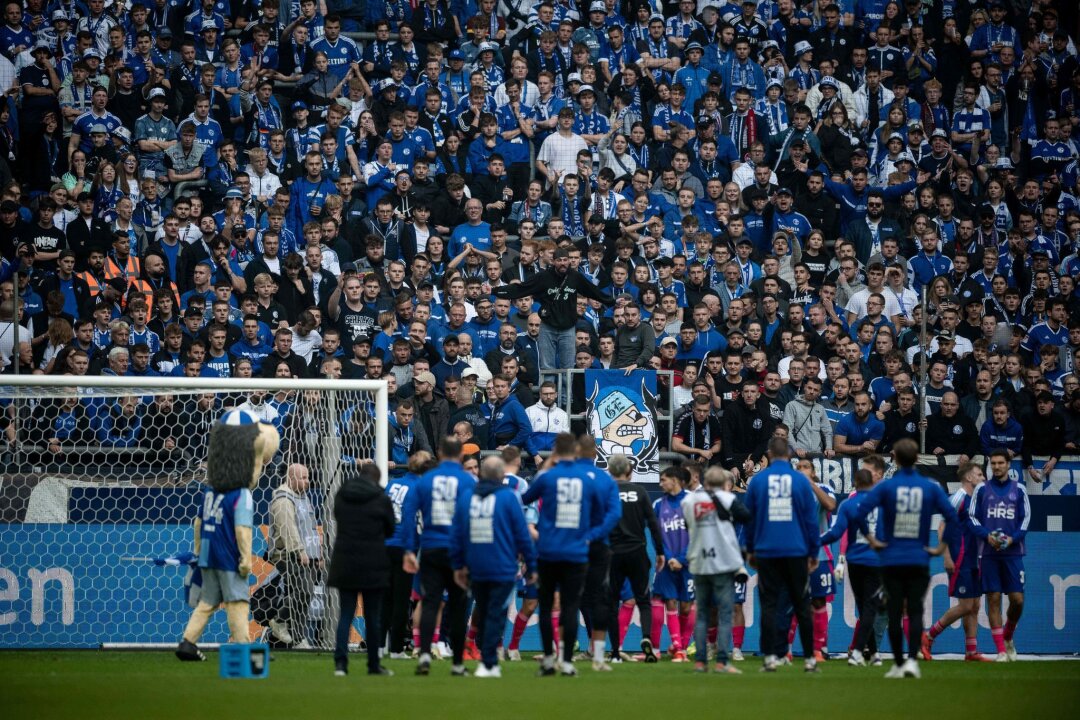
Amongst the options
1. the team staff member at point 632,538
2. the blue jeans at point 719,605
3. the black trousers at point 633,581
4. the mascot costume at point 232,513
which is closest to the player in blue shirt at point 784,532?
the blue jeans at point 719,605

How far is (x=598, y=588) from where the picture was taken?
1491 centimetres

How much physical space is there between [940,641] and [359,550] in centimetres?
867

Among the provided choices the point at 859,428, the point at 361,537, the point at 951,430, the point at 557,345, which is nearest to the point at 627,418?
the point at 557,345

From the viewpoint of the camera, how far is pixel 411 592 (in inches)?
648

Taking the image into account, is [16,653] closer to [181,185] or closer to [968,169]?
[181,185]

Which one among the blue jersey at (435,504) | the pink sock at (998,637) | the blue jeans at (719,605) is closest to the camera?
the blue jersey at (435,504)

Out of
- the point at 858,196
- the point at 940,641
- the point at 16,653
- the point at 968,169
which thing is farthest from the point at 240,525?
the point at 968,169

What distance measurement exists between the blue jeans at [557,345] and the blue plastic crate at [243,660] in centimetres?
878

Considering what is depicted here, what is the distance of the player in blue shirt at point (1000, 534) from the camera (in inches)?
695

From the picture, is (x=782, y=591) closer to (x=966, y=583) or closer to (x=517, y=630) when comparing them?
(x=517, y=630)

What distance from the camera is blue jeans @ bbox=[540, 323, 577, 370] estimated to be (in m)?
21.3

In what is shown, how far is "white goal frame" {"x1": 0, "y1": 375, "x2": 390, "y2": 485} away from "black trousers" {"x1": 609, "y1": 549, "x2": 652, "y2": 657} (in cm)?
259

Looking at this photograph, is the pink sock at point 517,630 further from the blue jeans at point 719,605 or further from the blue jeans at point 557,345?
the blue jeans at point 557,345

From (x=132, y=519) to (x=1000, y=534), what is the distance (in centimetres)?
953
